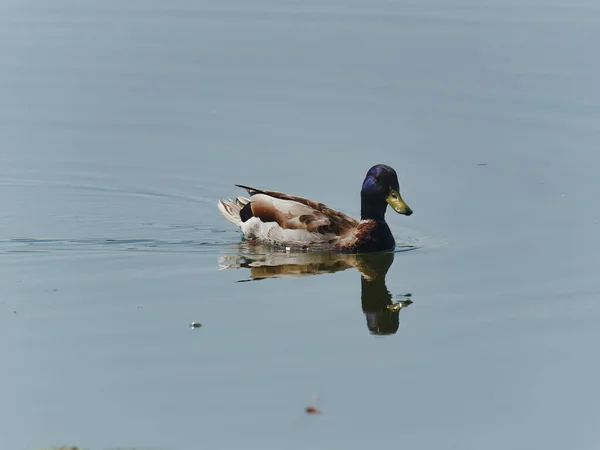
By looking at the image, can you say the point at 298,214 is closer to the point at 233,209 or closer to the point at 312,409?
the point at 233,209

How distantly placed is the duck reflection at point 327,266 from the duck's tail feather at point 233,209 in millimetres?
367

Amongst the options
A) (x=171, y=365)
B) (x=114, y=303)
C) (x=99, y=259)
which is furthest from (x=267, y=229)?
(x=171, y=365)

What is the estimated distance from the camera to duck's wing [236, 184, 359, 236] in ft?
47.3

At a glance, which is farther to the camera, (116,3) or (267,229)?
(116,3)

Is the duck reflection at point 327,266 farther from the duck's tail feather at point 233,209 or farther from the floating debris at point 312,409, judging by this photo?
the floating debris at point 312,409

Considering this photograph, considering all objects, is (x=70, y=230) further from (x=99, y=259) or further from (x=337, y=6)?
(x=337, y=6)

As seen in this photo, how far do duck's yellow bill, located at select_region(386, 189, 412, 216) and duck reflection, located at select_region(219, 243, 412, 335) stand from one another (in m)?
0.56

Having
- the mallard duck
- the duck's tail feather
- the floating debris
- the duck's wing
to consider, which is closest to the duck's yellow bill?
the mallard duck

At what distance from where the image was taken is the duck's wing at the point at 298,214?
1441cm

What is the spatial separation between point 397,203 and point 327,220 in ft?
2.96

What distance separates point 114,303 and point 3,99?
959cm

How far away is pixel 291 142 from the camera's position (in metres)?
17.7

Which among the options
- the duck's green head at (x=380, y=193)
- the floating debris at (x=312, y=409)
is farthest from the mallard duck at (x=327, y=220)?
the floating debris at (x=312, y=409)

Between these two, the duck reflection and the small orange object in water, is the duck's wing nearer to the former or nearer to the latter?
the duck reflection
